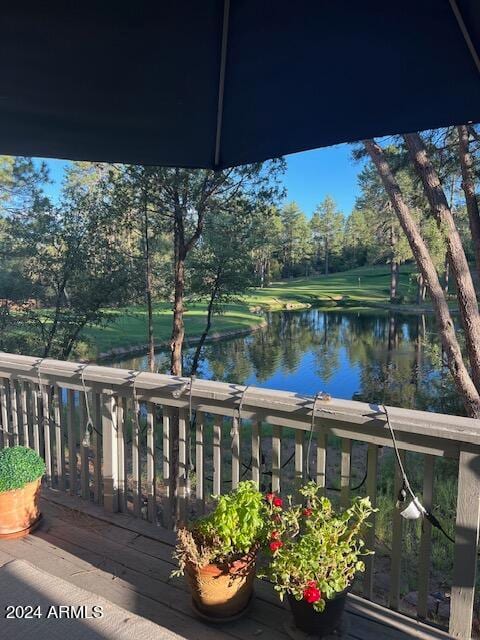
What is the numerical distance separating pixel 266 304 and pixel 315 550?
76.6 ft

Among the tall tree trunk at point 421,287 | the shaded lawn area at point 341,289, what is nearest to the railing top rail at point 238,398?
the tall tree trunk at point 421,287

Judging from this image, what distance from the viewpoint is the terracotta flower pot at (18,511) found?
1.91 m

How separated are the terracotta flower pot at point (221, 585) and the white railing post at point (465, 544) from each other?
643 millimetres

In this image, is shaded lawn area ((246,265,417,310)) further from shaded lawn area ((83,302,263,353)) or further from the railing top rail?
the railing top rail

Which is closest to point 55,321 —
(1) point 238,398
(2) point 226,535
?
(1) point 238,398

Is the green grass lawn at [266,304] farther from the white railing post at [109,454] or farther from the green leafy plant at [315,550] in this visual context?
the green leafy plant at [315,550]

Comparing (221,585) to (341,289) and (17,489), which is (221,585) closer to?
(17,489)

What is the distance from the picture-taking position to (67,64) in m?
1.23

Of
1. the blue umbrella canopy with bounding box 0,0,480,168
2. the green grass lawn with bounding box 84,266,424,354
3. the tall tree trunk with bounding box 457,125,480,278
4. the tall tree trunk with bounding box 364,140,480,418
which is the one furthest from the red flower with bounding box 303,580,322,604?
the green grass lawn with bounding box 84,266,424,354

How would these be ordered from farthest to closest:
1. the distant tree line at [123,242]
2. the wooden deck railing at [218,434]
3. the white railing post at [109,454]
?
1. the distant tree line at [123,242]
2. the white railing post at [109,454]
3. the wooden deck railing at [218,434]

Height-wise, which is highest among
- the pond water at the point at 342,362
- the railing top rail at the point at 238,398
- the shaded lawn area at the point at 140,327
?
the railing top rail at the point at 238,398

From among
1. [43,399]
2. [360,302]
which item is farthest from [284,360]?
[360,302]

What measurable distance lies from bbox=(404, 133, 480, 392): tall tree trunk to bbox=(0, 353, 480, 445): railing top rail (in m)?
3.80

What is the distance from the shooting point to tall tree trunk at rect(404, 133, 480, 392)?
4.84m
